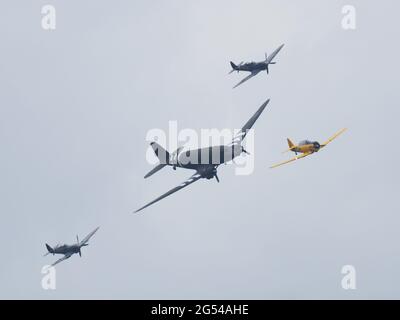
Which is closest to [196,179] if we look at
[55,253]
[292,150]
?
[292,150]

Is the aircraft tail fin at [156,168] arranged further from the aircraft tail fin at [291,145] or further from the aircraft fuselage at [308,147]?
the aircraft fuselage at [308,147]

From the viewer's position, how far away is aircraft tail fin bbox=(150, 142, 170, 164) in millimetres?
98875

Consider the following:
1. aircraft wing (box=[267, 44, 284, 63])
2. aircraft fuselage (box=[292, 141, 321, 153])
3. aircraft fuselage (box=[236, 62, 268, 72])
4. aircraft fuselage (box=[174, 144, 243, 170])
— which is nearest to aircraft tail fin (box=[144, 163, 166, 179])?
aircraft fuselage (box=[174, 144, 243, 170])

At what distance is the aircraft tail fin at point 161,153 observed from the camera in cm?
9888

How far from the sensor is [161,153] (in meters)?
99.9

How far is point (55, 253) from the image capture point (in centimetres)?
11562

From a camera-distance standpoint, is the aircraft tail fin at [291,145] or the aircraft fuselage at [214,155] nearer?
the aircraft fuselage at [214,155]

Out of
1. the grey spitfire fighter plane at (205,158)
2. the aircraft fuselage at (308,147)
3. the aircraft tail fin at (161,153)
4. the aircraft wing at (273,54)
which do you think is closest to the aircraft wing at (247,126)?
the grey spitfire fighter plane at (205,158)

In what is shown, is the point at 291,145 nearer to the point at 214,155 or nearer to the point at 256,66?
the point at 214,155

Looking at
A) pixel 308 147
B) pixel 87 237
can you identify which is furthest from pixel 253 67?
pixel 87 237

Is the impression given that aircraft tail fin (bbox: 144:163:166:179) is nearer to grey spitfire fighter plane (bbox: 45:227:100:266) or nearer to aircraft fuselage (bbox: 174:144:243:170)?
aircraft fuselage (bbox: 174:144:243:170)

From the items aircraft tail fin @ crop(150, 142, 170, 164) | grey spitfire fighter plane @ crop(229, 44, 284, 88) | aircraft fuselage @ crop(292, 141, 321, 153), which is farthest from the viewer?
grey spitfire fighter plane @ crop(229, 44, 284, 88)
